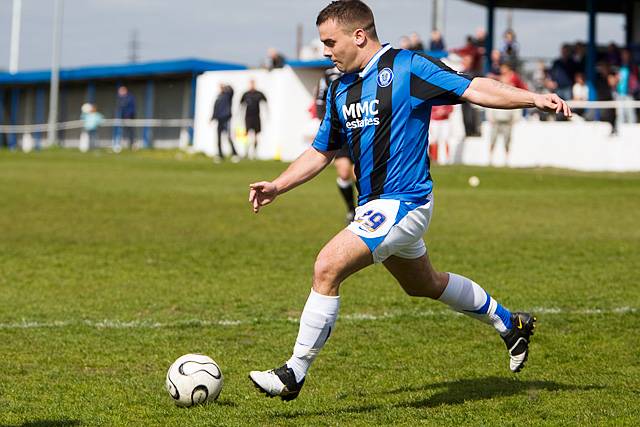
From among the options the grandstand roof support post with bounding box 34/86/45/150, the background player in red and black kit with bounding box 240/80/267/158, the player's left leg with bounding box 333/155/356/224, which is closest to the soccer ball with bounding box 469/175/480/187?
the player's left leg with bounding box 333/155/356/224

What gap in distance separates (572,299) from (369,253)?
394cm

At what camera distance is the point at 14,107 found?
2286 inches

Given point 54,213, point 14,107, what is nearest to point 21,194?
point 54,213

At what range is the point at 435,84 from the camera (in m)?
5.29

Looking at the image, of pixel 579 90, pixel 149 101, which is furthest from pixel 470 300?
pixel 149 101

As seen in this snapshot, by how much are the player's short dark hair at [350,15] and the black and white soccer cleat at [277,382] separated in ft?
5.40

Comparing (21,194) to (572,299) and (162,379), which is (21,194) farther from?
(162,379)

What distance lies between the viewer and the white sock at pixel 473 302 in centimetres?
585

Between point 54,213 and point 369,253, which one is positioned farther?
point 54,213

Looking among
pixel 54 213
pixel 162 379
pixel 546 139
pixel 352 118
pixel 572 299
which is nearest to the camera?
pixel 352 118

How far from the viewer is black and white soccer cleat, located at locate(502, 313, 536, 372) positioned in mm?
5840

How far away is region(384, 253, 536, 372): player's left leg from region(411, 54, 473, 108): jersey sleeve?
2.74 feet

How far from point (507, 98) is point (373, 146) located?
68 centimetres

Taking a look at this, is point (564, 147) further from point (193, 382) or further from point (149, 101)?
point (149, 101)
